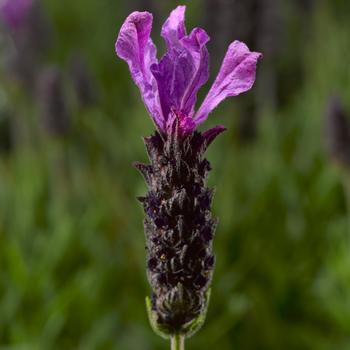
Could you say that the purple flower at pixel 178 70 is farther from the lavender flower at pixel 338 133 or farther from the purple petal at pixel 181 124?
the lavender flower at pixel 338 133

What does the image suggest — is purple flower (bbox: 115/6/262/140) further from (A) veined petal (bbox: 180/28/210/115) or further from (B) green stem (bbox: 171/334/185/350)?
(B) green stem (bbox: 171/334/185/350)

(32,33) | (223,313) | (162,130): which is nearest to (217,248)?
(223,313)

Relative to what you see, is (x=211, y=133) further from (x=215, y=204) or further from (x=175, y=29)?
(x=215, y=204)

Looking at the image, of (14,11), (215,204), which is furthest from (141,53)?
(14,11)

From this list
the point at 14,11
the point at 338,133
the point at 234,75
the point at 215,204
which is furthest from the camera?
the point at 14,11

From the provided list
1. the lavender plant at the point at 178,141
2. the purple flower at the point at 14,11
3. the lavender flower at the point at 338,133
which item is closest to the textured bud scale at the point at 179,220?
the lavender plant at the point at 178,141

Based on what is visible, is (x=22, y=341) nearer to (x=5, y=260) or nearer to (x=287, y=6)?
(x=5, y=260)
